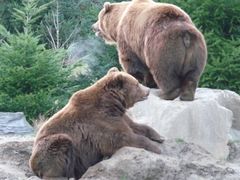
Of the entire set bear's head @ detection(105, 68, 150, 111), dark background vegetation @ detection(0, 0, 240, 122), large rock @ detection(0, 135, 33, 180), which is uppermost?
bear's head @ detection(105, 68, 150, 111)

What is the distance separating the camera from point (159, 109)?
9.74m

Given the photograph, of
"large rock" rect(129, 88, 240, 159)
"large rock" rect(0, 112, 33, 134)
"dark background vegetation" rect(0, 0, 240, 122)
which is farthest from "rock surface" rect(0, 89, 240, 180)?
"dark background vegetation" rect(0, 0, 240, 122)

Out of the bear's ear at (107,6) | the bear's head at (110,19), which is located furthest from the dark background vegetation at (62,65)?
the bear's ear at (107,6)

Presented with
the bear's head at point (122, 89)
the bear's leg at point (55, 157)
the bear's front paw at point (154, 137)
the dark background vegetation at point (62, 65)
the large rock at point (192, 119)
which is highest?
the bear's head at point (122, 89)

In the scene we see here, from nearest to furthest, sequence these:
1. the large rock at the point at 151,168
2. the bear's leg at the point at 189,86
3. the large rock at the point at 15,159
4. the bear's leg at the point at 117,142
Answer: the large rock at the point at 151,168
the bear's leg at the point at 117,142
the large rock at the point at 15,159
the bear's leg at the point at 189,86

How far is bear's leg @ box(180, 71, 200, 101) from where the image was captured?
9.75 meters

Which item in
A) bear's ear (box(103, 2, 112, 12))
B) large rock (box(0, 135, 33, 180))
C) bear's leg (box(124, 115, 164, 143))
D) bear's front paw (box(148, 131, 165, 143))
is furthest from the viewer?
bear's ear (box(103, 2, 112, 12))

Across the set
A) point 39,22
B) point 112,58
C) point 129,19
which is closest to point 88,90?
point 129,19

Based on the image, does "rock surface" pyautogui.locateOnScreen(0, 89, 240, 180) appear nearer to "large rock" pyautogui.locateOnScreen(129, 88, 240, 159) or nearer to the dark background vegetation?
"large rock" pyautogui.locateOnScreen(129, 88, 240, 159)

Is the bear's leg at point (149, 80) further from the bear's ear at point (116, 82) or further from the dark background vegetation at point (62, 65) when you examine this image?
the dark background vegetation at point (62, 65)

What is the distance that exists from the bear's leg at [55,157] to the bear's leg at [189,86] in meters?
2.32

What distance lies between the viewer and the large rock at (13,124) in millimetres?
12445

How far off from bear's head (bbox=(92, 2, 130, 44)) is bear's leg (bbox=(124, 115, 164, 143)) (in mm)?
3679

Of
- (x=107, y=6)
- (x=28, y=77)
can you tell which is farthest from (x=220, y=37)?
(x=107, y=6)
